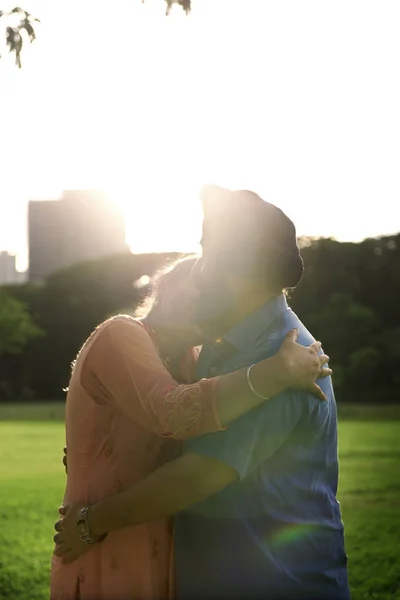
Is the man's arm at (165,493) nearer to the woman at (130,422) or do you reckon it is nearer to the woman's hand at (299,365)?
the woman at (130,422)

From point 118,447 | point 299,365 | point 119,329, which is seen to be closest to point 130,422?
point 118,447

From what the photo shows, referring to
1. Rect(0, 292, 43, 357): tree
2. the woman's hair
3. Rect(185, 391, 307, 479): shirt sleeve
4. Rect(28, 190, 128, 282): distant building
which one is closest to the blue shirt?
Rect(185, 391, 307, 479): shirt sleeve

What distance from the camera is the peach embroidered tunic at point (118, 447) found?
10.4 feet

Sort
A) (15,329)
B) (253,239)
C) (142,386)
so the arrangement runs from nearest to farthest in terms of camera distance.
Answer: (253,239)
(142,386)
(15,329)

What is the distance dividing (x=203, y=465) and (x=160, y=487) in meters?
0.18

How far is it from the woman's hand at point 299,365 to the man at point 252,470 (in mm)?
37

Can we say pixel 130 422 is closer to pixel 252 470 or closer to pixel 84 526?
pixel 84 526

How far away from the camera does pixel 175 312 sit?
3.34m

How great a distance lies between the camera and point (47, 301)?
72.0 metres

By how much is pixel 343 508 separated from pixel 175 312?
11.9 metres

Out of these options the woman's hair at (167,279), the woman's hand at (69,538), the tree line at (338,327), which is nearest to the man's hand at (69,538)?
the woman's hand at (69,538)

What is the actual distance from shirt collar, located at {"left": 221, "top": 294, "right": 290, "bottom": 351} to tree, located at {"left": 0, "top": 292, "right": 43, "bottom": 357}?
65841 mm

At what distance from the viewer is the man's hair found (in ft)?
9.69

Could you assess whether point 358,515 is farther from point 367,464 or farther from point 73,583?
point 73,583
